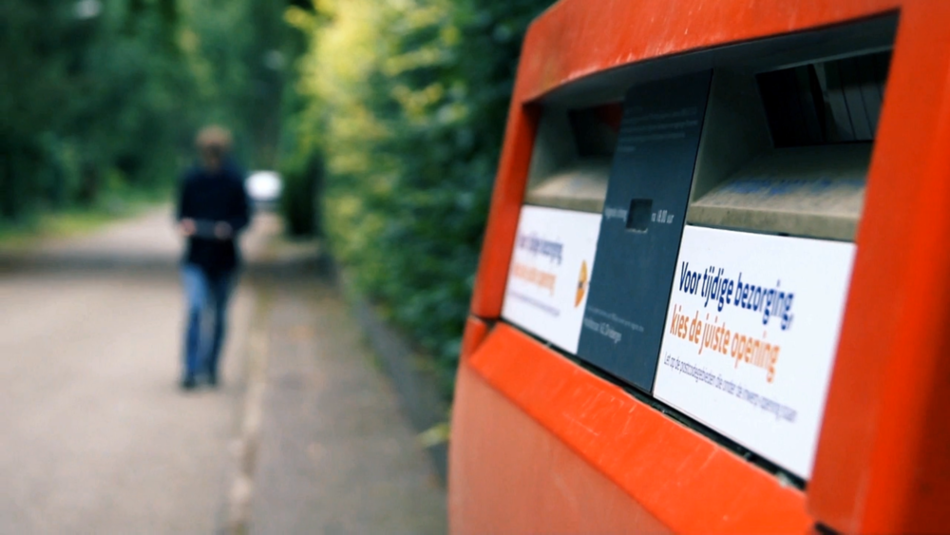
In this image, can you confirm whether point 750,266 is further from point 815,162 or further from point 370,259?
point 370,259

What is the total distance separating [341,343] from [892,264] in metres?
10.8

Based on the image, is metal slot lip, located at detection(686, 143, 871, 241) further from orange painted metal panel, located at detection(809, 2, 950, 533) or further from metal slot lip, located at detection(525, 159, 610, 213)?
metal slot lip, located at detection(525, 159, 610, 213)

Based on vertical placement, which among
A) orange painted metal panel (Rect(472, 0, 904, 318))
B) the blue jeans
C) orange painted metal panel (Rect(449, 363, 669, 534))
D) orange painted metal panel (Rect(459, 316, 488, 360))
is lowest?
the blue jeans

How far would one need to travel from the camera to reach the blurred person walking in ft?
→ 29.2

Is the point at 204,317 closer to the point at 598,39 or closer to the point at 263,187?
the point at 598,39

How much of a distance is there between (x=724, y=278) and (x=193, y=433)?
20.2 feet

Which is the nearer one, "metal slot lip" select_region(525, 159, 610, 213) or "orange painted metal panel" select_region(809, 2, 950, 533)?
"orange painted metal panel" select_region(809, 2, 950, 533)

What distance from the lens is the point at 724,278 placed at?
1933 millimetres

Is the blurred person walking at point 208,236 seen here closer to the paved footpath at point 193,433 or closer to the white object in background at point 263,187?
the paved footpath at point 193,433

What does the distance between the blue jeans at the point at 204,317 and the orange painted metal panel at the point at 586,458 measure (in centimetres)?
584

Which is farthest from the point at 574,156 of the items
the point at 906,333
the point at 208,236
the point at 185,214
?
the point at 185,214

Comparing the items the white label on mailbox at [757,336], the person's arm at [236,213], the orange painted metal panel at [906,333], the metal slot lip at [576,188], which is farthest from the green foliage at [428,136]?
the orange painted metal panel at [906,333]

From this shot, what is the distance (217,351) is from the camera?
9.30 meters

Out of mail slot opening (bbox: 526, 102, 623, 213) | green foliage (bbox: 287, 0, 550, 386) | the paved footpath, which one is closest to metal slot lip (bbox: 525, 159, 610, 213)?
mail slot opening (bbox: 526, 102, 623, 213)
